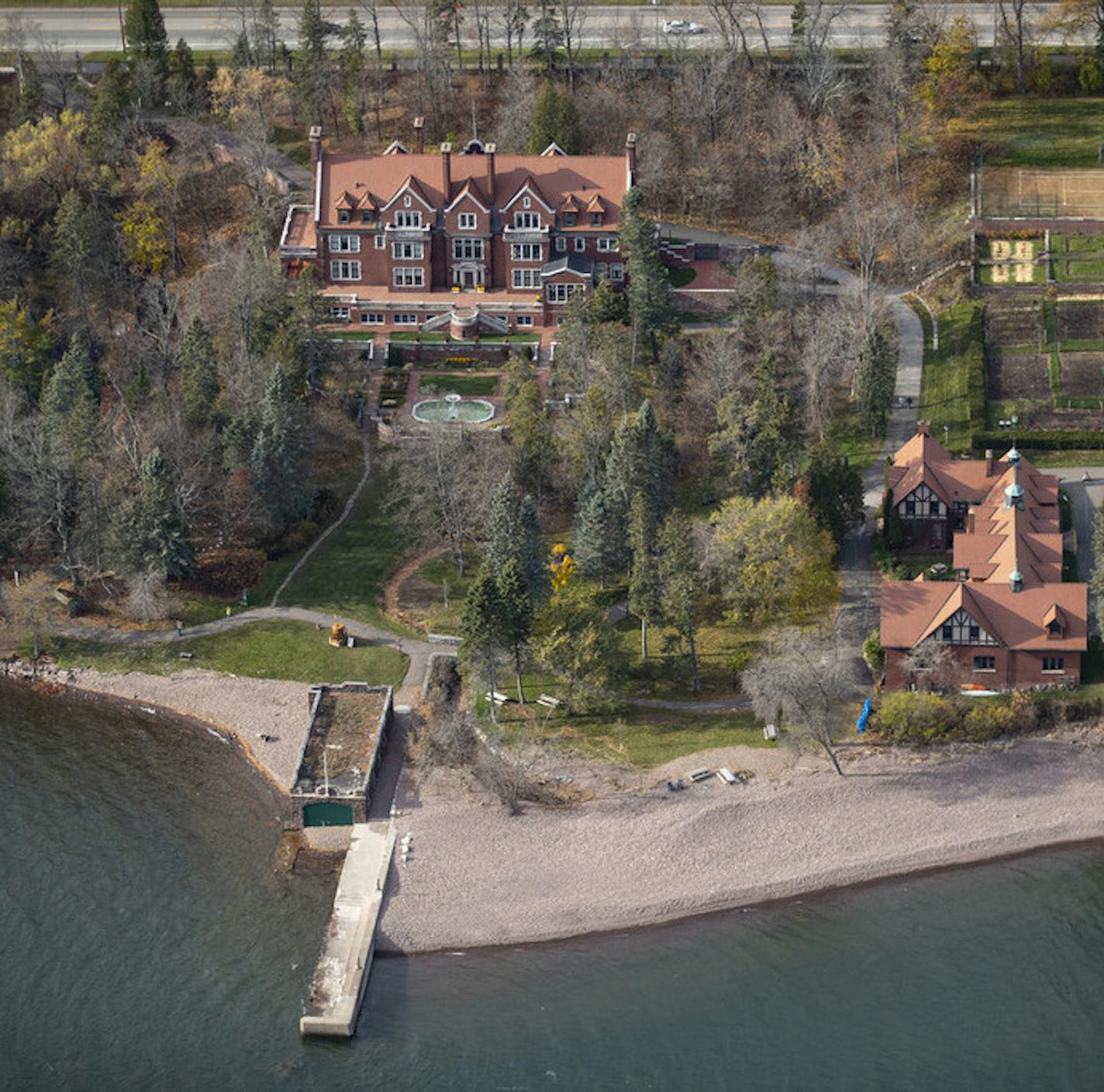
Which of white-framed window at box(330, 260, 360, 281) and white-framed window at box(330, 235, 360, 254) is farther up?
white-framed window at box(330, 235, 360, 254)

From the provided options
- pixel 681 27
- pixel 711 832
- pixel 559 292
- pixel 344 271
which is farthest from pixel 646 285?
pixel 711 832

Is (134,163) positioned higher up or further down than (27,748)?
higher up

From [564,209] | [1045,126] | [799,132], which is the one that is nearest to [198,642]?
[564,209]

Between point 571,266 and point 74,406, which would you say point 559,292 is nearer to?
point 571,266

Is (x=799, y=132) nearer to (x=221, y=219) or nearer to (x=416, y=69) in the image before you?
(x=416, y=69)

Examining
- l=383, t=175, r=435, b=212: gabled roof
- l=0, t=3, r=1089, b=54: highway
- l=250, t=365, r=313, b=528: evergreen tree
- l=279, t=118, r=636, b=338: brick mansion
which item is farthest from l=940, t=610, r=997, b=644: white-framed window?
l=0, t=3, r=1089, b=54: highway

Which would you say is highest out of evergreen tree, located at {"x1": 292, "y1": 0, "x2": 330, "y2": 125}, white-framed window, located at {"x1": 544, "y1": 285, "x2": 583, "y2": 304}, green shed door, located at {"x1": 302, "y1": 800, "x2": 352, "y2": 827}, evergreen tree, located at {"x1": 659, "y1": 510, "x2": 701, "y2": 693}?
evergreen tree, located at {"x1": 292, "y1": 0, "x2": 330, "y2": 125}

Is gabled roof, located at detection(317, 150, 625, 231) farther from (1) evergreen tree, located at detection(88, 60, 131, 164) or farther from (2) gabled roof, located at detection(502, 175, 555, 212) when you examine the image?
(1) evergreen tree, located at detection(88, 60, 131, 164)
